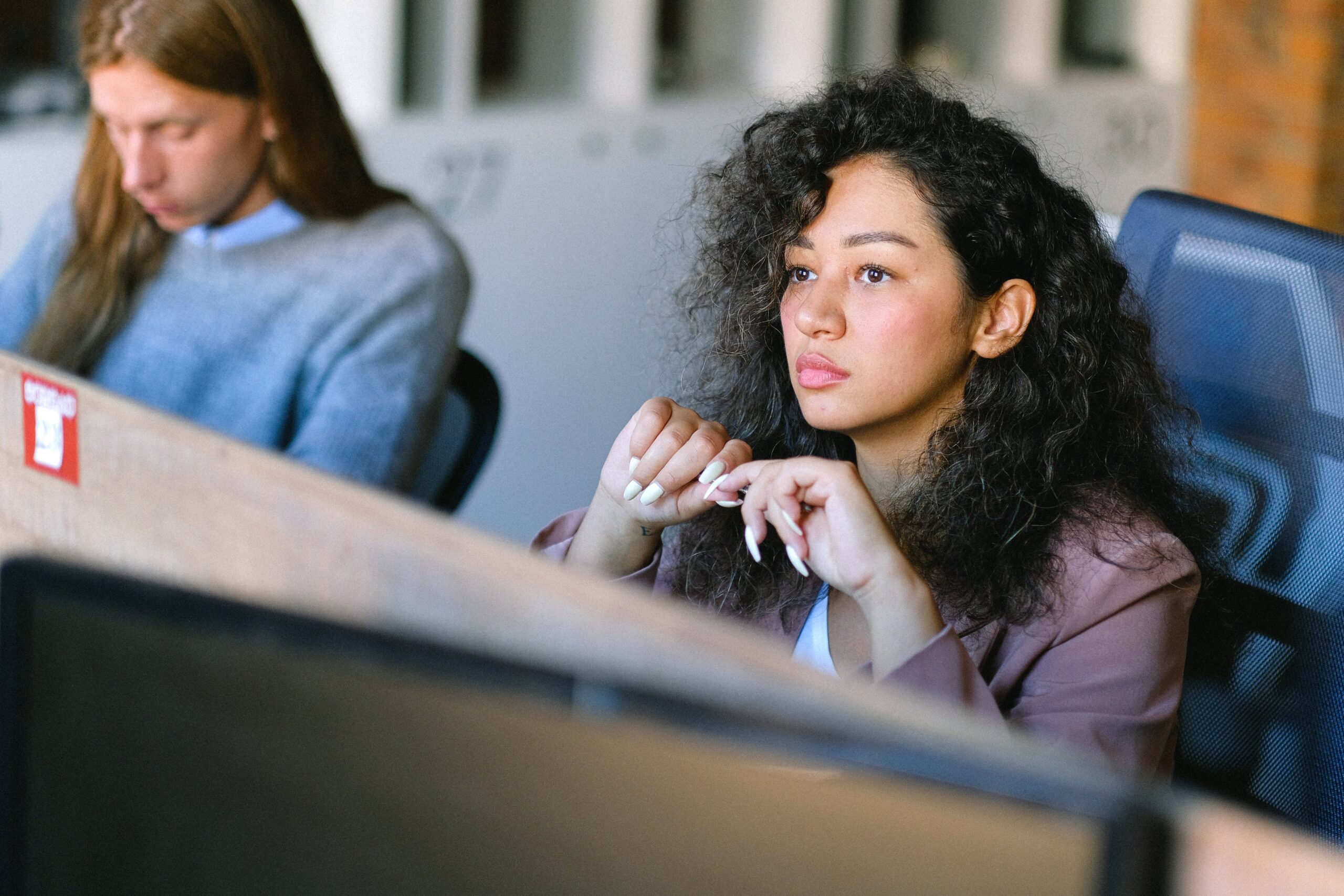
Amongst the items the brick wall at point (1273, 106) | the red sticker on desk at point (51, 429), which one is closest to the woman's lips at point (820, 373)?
the red sticker on desk at point (51, 429)

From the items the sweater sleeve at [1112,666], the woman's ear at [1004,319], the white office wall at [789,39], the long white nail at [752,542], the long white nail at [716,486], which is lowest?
the sweater sleeve at [1112,666]

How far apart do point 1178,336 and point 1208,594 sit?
24 cm

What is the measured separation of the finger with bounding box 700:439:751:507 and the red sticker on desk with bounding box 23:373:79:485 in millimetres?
441

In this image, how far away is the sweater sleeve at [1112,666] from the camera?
956 mm

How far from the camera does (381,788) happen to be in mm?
479

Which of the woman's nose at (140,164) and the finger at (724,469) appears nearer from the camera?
the finger at (724,469)

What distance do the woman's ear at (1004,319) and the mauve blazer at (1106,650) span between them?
150 mm

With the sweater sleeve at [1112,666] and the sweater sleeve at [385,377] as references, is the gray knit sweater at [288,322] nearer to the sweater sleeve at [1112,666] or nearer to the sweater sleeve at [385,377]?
the sweater sleeve at [385,377]

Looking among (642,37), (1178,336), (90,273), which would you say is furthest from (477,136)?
(1178,336)

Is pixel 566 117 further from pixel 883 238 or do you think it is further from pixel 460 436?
pixel 883 238

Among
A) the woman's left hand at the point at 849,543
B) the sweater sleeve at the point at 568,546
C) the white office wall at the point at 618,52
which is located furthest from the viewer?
the white office wall at the point at 618,52

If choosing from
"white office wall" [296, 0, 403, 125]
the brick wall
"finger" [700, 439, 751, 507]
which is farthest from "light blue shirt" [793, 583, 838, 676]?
the brick wall

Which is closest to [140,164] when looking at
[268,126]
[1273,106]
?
[268,126]

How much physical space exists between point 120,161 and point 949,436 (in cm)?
114
